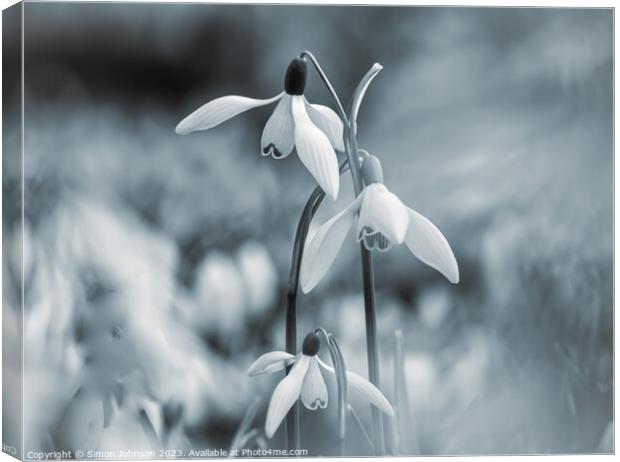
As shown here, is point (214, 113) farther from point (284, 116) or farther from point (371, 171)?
point (371, 171)

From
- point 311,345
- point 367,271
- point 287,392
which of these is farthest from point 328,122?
point 287,392

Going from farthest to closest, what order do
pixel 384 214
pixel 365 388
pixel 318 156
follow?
pixel 365 388
pixel 318 156
pixel 384 214

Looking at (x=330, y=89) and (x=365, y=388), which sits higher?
(x=330, y=89)

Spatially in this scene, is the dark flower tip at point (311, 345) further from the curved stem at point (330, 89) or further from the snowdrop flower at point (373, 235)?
the curved stem at point (330, 89)

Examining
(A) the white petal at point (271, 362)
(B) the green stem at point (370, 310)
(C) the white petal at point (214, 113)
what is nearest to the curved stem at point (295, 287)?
(A) the white petal at point (271, 362)

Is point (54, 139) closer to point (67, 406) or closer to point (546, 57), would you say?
point (67, 406)
